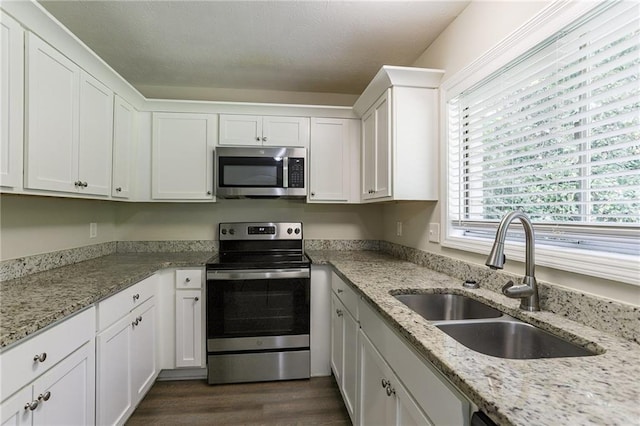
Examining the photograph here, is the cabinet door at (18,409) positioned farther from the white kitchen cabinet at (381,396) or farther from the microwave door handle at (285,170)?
the microwave door handle at (285,170)

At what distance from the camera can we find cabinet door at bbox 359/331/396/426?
116 cm

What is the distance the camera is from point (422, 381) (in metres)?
0.89

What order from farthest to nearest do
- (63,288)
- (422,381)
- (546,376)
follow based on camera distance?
(63,288) < (422,381) < (546,376)

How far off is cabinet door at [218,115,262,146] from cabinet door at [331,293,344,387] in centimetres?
143

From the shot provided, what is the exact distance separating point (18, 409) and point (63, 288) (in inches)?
24.2

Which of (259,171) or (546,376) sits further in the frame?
(259,171)

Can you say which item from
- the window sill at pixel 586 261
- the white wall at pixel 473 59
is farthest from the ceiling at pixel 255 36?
the window sill at pixel 586 261

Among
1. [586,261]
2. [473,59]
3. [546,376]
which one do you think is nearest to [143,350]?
[546,376]

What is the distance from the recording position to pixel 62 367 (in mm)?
1174

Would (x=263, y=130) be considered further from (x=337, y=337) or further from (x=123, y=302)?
(x=337, y=337)

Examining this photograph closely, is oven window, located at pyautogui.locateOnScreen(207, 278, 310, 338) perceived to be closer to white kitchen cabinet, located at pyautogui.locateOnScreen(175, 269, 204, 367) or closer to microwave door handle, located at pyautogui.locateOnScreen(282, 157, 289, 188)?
white kitchen cabinet, located at pyautogui.locateOnScreen(175, 269, 204, 367)

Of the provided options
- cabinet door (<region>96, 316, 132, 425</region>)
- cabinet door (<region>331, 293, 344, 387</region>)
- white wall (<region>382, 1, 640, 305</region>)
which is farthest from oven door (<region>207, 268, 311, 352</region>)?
white wall (<region>382, 1, 640, 305</region>)

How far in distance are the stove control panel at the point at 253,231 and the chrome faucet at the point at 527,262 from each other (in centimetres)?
191

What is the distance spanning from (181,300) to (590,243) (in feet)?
7.69
